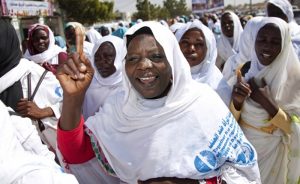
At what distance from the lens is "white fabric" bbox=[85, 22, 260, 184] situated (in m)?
1.74

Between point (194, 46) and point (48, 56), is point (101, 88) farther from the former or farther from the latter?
point (48, 56)

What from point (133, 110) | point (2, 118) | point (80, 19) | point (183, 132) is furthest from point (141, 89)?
point (80, 19)

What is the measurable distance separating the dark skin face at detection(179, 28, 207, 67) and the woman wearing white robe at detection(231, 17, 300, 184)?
40 cm

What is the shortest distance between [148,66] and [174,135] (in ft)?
1.19

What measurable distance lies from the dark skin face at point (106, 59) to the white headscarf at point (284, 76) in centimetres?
124

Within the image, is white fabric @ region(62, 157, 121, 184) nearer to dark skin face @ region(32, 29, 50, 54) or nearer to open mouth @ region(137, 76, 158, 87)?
open mouth @ region(137, 76, 158, 87)

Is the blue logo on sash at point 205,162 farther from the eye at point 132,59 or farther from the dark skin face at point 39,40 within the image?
the dark skin face at point 39,40

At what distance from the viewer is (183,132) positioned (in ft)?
5.80

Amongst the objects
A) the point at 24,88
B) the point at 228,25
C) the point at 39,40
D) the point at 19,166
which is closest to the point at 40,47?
the point at 39,40

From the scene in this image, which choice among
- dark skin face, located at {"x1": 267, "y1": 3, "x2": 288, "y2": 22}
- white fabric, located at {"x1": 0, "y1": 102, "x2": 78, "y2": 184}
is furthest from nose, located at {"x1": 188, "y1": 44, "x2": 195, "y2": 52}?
dark skin face, located at {"x1": 267, "y1": 3, "x2": 288, "y2": 22}

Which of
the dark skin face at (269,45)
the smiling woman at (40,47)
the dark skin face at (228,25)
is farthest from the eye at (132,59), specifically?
the dark skin face at (228,25)

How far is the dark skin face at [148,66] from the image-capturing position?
1764 millimetres

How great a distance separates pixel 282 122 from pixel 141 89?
120 cm

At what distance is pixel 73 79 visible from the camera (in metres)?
1.66
